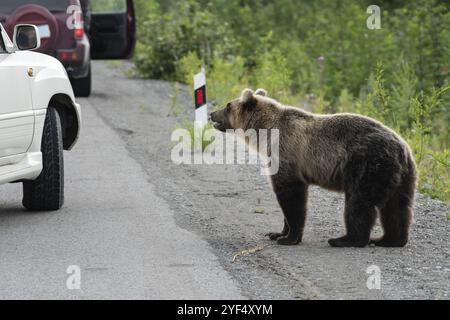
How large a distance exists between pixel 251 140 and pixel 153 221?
114 centimetres

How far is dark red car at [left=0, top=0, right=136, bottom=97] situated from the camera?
1587 centimetres

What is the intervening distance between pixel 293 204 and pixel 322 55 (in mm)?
12249

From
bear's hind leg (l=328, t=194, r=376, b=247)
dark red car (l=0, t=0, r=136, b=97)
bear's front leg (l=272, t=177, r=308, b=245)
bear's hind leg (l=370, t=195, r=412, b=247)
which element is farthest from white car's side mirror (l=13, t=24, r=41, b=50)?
dark red car (l=0, t=0, r=136, b=97)

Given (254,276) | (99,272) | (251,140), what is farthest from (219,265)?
(251,140)

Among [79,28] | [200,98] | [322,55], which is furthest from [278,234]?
[322,55]

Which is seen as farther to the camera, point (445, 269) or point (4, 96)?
point (4, 96)

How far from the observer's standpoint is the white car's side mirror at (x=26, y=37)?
895cm

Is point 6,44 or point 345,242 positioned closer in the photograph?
point 345,242

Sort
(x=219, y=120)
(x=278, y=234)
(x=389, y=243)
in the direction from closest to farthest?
(x=389, y=243)
(x=278, y=234)
(x=219, y=120)

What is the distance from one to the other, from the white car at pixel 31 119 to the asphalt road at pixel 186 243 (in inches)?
12.4

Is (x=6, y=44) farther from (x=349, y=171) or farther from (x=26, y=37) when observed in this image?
(x=349, y=171)

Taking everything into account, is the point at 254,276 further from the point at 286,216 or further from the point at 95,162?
the point at 95,162

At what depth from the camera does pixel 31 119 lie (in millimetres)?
9008

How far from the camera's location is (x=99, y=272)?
711cm
